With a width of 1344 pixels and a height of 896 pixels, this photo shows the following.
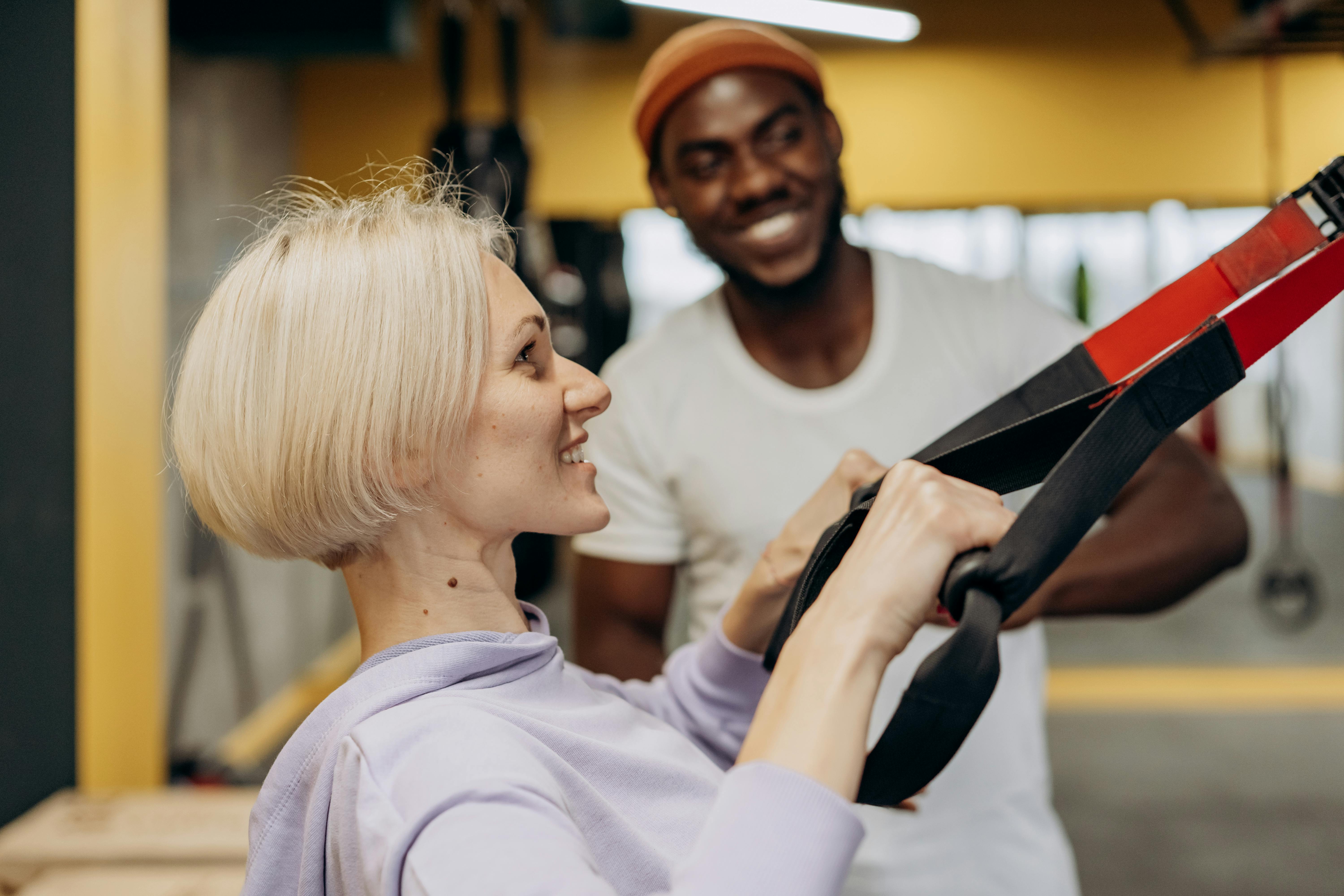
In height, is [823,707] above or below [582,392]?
below

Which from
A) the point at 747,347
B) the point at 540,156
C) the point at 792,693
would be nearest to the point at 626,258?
the point at 540,156

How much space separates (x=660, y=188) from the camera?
165 cm

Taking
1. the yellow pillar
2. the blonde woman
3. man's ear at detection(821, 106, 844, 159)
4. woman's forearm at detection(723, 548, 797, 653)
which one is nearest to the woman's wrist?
woman's forearm at detection(723, 548, 797, 653)

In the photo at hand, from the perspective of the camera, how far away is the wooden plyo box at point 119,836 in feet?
5.21

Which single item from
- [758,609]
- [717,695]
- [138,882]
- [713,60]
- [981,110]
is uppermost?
[981,110]

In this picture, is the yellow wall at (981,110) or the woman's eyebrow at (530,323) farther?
the yellow wall at (981,110)

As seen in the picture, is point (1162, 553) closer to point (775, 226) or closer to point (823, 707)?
point (775, 226)

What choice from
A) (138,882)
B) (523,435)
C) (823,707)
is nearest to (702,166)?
(523,435)

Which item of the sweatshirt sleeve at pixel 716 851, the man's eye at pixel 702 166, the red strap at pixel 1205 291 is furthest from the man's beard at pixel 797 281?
the sweatshirt sleeve at pixel 716 851

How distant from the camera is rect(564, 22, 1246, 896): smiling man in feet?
4.61

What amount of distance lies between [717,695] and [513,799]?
0.50 meters

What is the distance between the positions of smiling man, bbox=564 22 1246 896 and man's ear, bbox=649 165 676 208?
1 cm

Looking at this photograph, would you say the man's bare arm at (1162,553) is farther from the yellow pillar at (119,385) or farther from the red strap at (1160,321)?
the yellow pillar at (119,385)

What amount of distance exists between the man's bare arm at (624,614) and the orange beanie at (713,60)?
2.26 ft
